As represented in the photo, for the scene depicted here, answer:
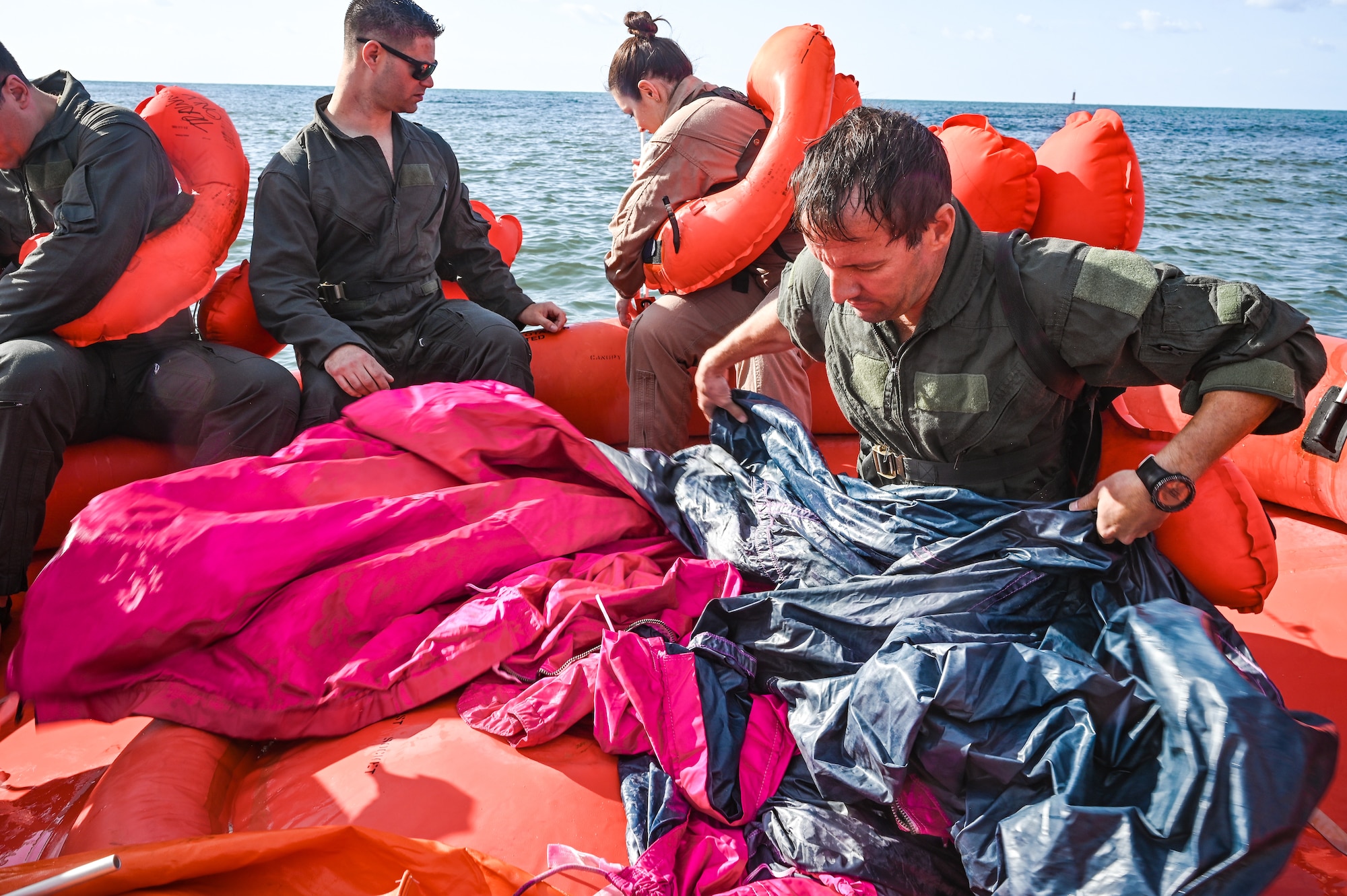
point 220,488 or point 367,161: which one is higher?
point 367,161

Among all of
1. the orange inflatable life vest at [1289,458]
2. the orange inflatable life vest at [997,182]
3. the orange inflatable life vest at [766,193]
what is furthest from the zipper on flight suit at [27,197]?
the orange inflatable life vest at [1289,458]

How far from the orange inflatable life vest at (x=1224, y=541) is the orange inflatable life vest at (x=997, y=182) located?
0.85m

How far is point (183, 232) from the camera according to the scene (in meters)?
2.79

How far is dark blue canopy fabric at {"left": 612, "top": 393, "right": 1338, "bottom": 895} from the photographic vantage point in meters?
1.23

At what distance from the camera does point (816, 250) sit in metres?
1.74

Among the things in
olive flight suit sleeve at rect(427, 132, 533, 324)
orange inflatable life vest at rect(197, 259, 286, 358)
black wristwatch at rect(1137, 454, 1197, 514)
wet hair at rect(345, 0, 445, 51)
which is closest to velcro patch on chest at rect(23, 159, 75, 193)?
orange inflatable life vest at rect(197, 259, 286, 358)

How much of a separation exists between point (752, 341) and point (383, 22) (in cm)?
174

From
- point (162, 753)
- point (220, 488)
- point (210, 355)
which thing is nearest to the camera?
point (162, 753)

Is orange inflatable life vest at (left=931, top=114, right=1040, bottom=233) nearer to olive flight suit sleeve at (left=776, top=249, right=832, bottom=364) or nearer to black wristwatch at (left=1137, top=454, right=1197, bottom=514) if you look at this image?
olive flight suit sleeve at (left=776, top=249, right=832, bottom=364)

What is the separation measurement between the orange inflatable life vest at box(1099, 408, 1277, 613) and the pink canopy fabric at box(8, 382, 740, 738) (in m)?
0.91

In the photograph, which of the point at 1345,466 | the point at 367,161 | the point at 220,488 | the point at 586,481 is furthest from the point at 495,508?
the point at 1345,466

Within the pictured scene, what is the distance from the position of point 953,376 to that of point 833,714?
27.9 inches

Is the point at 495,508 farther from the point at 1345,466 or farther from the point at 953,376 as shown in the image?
the point at 1345,466

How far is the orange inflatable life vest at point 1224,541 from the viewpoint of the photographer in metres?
1.79
